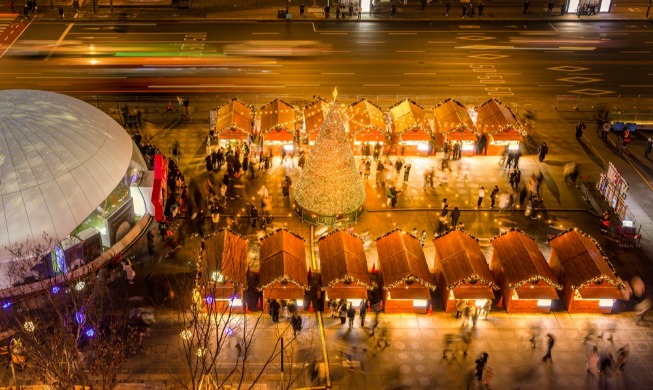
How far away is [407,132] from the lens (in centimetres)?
4522

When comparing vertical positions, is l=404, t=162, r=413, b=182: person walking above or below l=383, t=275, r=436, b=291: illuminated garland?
above

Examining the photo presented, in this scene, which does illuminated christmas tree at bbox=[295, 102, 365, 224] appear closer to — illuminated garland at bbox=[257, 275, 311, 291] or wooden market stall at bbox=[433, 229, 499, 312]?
wooden market stall at bbox=[433, 229, 499, 312]

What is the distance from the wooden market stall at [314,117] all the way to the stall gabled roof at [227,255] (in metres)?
12.8

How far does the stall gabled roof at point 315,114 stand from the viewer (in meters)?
45.3

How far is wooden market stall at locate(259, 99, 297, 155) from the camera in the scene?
45.1 metres

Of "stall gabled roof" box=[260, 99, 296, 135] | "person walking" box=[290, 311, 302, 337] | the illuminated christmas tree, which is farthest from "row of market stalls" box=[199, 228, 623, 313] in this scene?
"stall gabled roof" box=[260, 99, 296, 135]

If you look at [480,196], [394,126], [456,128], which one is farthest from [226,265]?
[456,128]

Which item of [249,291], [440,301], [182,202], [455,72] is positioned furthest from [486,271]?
[455,72]

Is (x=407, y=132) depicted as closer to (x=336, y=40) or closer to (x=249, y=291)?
(x=249, y=291)

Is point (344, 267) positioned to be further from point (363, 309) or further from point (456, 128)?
point (456, 128)

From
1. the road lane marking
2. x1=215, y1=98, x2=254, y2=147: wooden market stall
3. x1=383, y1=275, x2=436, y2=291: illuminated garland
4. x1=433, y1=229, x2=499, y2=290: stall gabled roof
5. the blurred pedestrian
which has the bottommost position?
the blurred pedestrian

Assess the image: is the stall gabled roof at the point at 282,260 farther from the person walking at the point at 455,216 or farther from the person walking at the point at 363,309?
the person walking at the point at 455,216

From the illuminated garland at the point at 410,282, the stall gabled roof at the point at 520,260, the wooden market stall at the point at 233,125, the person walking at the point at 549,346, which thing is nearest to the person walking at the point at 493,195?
the stall gabled roof at the point at 520,260

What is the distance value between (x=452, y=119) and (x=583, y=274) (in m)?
16.8
